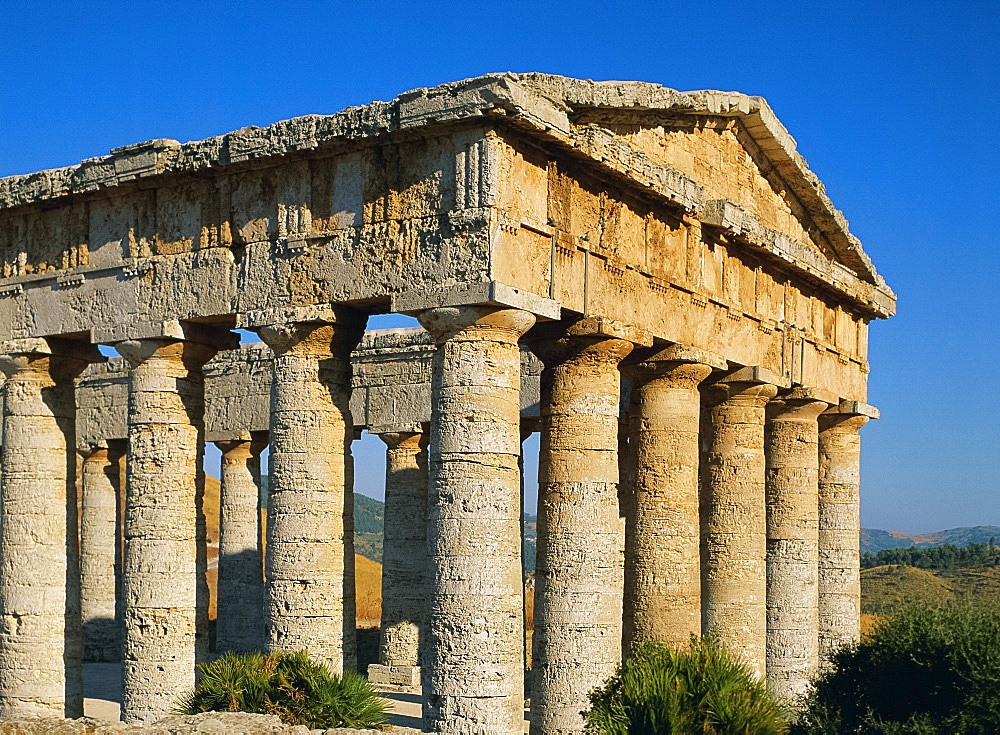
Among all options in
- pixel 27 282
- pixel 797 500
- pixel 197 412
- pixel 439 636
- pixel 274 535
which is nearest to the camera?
pixel 439 636

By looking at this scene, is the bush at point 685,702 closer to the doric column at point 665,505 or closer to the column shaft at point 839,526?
the doric column at point 665,505

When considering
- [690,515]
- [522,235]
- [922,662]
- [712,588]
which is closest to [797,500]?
[712,588]

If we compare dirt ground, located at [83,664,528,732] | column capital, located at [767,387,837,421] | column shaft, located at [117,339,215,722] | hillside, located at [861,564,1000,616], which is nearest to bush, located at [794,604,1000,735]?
dirt ground, located at [83,664,528,732]

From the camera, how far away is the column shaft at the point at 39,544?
60.6 ft

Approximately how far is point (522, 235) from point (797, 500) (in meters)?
9.73

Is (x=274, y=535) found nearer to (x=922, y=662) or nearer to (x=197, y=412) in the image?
(x=197, y=412)

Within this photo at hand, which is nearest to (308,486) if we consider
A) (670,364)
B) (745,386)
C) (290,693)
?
(290,693)

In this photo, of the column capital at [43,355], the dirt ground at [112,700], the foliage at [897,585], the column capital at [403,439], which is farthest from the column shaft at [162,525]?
the foliage at [897,585]

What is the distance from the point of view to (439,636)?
1413cm

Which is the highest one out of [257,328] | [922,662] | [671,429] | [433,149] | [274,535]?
[433,149]

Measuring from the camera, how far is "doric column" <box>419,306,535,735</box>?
13969 mm

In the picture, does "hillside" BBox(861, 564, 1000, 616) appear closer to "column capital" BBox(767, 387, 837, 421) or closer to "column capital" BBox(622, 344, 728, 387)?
"column capital" BBox(767, 387, 837, 421)

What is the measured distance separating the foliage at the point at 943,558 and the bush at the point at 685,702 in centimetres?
5003

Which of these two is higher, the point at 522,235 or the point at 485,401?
the point at 522,235
